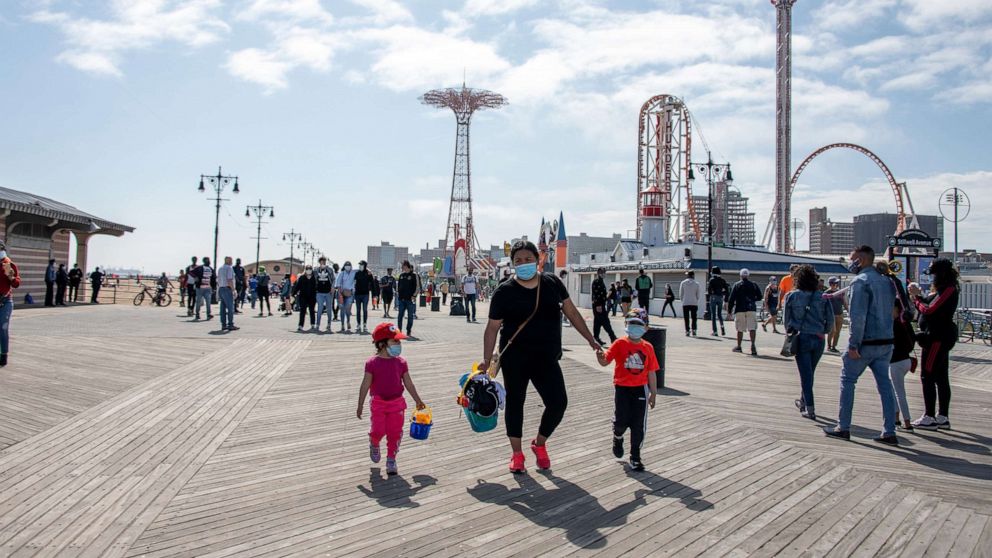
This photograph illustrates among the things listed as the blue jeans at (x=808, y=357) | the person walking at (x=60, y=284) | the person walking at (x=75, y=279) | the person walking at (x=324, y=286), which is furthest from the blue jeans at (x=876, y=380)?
the person walking at (x=75, y=279)

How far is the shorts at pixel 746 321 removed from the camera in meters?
13.0

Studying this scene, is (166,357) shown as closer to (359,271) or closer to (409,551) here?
(359,271)

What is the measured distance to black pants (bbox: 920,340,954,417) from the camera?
665cm

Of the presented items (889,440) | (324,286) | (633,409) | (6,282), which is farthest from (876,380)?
(324,286)

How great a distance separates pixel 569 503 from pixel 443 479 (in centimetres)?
96

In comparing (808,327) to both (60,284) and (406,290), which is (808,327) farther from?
(60,284)

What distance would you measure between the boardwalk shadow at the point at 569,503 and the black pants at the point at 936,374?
3.83 metres

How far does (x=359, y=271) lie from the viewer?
51.8 ft

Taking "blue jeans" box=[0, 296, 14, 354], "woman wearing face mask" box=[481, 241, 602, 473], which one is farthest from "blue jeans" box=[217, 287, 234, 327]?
"woman wearing face mask" box=[481, 241, 602, 473]

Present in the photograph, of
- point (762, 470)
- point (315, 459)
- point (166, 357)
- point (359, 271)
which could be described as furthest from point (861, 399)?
point (359, 271)

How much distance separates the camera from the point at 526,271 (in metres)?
4.68

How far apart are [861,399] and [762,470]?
4184 millimetres

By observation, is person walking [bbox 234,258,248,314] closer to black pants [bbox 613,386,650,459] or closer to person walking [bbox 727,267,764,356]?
person walking [bbox 727,267,764,356]

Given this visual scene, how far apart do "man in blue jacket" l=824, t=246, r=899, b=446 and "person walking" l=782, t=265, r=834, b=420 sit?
0.91m
